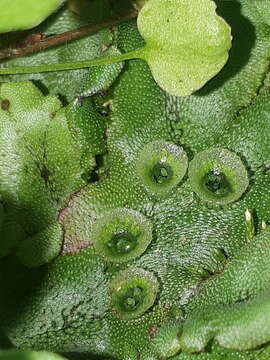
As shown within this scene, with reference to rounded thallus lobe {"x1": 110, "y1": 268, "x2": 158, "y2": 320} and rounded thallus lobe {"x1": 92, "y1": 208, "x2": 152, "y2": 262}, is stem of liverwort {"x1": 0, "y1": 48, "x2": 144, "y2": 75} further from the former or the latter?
rounded thallus lobe {"x1": 110, "y1": 268, "x2": 158, "y2": 320}

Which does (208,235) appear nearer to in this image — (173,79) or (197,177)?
(197,177)

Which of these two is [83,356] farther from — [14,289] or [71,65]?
[71,65]

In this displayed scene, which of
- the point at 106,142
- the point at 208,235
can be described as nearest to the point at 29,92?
the point at 106,142

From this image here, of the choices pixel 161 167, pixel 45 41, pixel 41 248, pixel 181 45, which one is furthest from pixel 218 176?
pixel 45 41

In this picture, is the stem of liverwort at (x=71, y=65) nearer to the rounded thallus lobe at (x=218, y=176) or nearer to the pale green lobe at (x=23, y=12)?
the pale green lobe at (x=23, y=12)

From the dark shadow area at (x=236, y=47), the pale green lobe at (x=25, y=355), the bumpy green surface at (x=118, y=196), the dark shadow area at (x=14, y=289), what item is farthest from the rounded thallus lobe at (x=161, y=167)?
the pale green lobe at (x=25, y=355)

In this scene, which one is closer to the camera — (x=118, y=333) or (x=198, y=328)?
(x=198, y=328)
